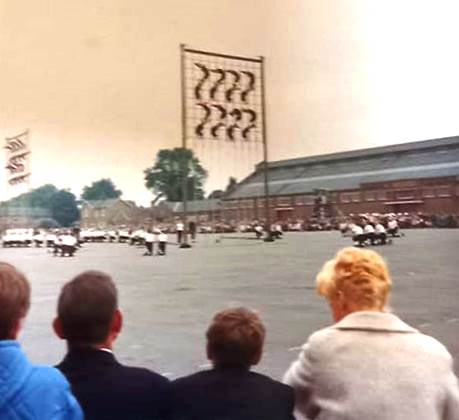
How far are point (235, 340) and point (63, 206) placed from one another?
4.28ft

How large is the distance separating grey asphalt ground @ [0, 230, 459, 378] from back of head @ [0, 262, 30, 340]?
3.27 feet

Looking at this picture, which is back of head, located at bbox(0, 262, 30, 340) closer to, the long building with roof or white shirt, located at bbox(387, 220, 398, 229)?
the long building with roof

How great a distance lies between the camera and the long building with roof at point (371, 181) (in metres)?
3.87

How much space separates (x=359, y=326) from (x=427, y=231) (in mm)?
1839

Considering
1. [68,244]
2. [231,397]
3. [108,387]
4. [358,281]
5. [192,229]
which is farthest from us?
[192,229]

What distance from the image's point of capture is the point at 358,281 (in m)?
2.40

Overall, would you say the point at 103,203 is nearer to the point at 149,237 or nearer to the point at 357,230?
the point at 149,237

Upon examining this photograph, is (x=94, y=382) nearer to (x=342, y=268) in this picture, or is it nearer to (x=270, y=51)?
(x=342, y=268)

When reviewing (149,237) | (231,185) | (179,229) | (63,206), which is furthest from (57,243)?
(231,185)

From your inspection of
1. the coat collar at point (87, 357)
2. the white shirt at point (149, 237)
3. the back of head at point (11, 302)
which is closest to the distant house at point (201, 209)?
the white shirt at point (149, 237)

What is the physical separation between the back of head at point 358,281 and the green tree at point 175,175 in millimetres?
1178

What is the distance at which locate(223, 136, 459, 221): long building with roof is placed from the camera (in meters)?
3.87

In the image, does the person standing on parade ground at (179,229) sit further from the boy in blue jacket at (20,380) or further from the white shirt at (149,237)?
the boy in blue jacket at (20,380)

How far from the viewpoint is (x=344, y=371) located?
88.0 inches
